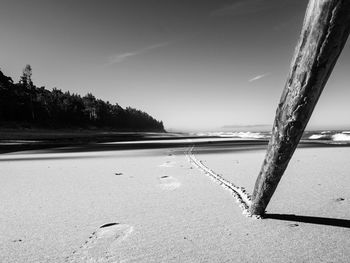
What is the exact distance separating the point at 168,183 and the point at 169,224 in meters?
2.27

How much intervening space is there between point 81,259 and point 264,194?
187 centimetres

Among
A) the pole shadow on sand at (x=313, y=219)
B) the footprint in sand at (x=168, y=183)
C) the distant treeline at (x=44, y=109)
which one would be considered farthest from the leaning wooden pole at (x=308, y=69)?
the distant treeline at (x=44, y=109)

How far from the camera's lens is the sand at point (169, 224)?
7.47 ft

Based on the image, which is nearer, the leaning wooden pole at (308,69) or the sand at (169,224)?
the leaning wooden pole at (308,69)

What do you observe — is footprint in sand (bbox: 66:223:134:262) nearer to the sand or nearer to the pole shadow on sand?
the sand

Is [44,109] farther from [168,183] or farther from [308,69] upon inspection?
[308,69]

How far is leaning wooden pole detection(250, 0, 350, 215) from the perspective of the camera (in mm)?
1304

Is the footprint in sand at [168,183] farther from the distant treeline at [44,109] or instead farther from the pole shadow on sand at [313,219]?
the distant treeline at [44,109]

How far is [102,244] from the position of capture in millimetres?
2482

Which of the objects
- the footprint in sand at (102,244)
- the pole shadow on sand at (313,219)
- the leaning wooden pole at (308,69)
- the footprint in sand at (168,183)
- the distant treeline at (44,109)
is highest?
the distant treeline at (44,109)

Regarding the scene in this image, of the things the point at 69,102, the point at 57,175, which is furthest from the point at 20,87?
the point at 57,175

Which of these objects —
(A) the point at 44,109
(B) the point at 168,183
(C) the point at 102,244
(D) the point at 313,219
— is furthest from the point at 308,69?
(A) the point at 44,109

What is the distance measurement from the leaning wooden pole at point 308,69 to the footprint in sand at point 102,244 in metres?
1.67

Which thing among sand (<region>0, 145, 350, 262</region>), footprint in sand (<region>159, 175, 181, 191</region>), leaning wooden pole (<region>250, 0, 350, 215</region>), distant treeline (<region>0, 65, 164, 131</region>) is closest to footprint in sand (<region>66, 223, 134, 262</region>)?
sand (<region>0, 145, 350, 262</region>)
